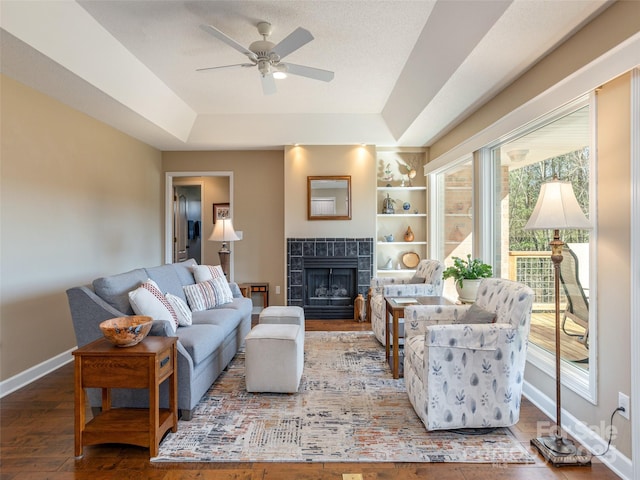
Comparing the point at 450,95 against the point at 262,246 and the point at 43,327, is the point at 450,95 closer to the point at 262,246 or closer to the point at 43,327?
the point at 262,246

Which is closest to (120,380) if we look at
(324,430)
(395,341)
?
(324,430)

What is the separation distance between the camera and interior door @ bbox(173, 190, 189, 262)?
23.3ft

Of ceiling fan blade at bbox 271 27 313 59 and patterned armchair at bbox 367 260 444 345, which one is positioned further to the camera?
patterned armchair at bbox 367 260 444 345

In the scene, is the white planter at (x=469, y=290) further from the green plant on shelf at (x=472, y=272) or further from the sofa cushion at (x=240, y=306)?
the sofa cushion at (x=240, y=306)

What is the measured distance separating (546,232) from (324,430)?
7.57 feet

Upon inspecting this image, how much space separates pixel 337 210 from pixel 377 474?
3984 millimetres

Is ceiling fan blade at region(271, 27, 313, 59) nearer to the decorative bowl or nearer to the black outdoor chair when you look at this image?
the decorative bowl

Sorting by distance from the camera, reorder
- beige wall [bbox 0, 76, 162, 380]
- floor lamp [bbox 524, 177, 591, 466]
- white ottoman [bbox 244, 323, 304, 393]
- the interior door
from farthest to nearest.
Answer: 1. the interior door
2. beige wall [bbox 0, 76, 162, 380]
3. white ottoman [bbox 244, 323, 304, 393]
4. floor lamp [bbox 524, 177, 591, 466]

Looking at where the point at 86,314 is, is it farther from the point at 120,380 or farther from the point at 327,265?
the point at 327,265

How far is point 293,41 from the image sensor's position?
255 cm

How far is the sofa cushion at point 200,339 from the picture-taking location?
2529 mm

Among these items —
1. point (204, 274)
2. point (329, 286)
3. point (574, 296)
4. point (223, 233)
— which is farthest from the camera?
point (329, 286)

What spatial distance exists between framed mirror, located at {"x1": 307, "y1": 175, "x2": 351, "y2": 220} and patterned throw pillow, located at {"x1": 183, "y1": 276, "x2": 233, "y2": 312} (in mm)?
1945

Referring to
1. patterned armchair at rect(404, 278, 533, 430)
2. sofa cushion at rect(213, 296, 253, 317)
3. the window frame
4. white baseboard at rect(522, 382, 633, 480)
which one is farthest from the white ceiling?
white baseboard at rect(522, 382, 633, 480)
